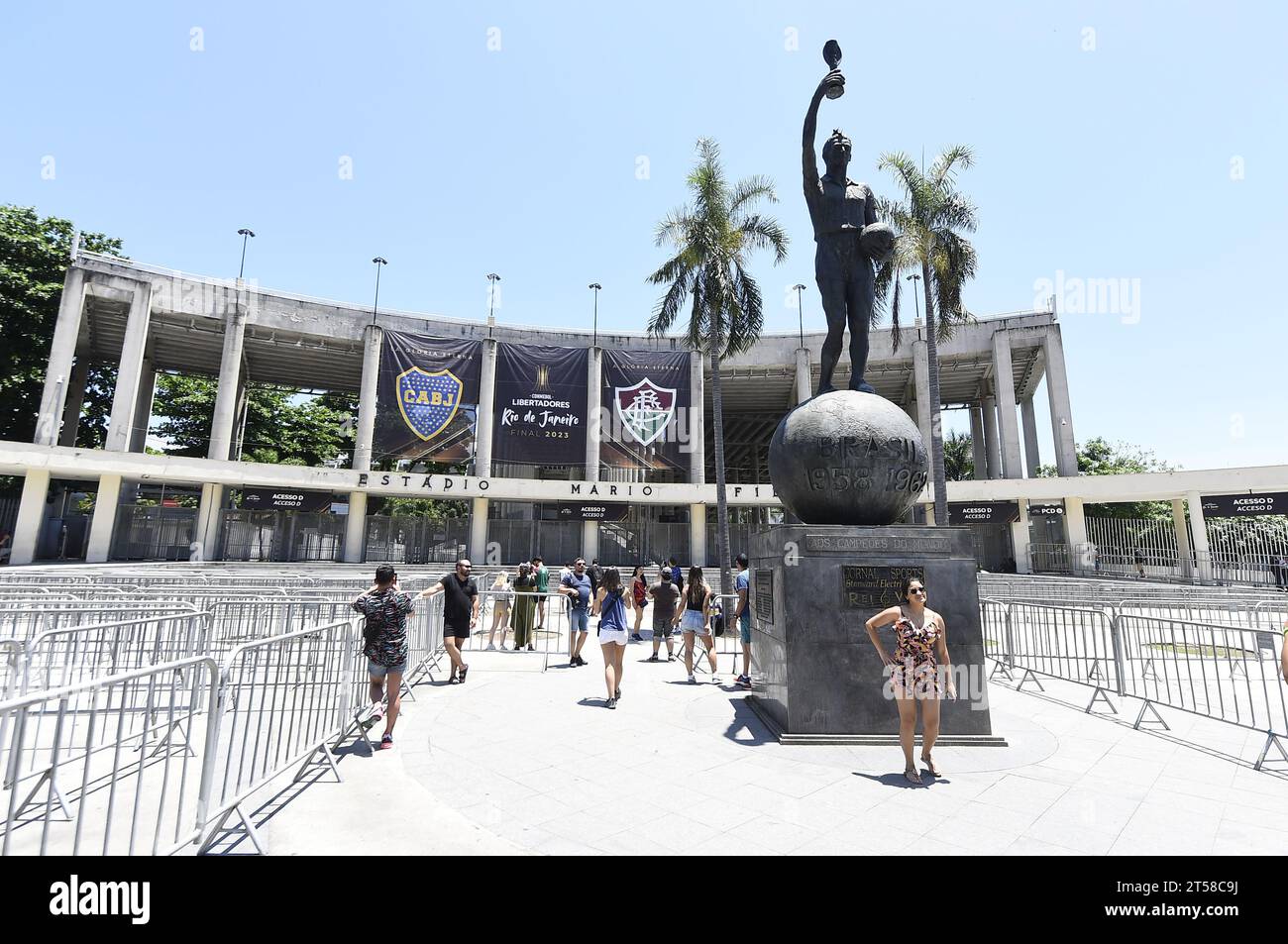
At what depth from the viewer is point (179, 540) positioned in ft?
89.7

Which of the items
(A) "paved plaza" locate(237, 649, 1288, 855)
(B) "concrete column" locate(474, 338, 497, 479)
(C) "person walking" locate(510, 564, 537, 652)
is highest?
(B) "concrete column" locate(474, 338, 497, 479)

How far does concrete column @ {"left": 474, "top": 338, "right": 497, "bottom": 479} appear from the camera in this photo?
30.3 meters

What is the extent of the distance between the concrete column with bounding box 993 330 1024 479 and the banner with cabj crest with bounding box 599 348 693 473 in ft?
53.0

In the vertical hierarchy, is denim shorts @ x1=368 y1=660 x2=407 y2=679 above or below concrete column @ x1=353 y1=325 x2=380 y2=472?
below

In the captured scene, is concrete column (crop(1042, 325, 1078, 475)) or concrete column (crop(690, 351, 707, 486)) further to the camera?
concrete column (crop(690, 351, 707, 486))

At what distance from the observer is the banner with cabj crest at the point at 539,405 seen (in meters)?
30.9

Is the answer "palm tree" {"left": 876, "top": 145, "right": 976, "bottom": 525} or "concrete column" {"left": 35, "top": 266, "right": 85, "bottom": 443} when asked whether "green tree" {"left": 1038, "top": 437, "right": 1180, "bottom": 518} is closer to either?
"palm tree" {"left": 876, "top": 145, "right": 976, "bottom": 525}

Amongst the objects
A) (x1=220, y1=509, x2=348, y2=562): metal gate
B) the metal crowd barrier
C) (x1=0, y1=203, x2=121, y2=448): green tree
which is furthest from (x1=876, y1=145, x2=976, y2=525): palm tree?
(x1=0, y1=203, x2=121, y2=448): green tree

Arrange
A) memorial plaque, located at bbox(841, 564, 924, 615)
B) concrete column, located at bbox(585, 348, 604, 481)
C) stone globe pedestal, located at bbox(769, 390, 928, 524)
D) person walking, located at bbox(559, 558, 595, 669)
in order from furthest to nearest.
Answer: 1. concrete column, located at bbox(585, 348, 604, 481)
2. person walking, located at bbox(559, 558, 595, 669)
3. stone globe pedestal, located at bbox(769, 390, 928, 524)
4. memorial plaque, located at bbox(841, 564, 924, 615)

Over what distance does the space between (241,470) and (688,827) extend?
28854 millimetres

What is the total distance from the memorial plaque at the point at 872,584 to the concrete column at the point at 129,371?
30.8 meters

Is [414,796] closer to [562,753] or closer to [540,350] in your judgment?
[562,753]

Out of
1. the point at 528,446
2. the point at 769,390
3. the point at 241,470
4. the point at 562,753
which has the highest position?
the point at 769,390

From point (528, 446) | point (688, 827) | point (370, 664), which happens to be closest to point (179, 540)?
point (528, 446)
